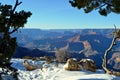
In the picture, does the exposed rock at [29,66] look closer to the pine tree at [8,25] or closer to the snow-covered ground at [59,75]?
the snow-covered ground at [59,75]

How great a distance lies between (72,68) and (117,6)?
14.6 metres

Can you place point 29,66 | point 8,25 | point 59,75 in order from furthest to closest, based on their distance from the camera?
point 29,66
point 59,75
point 8,25

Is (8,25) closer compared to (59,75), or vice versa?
(8,25)

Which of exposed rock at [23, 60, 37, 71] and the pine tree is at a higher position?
the pine tree

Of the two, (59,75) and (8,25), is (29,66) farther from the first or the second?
(8,25)

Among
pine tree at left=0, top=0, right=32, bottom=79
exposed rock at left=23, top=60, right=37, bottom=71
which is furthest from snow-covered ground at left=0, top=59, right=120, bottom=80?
pine tree at left=0, top=0, right=32, bottom=79

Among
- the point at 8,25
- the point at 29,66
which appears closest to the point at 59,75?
the point at 29,66

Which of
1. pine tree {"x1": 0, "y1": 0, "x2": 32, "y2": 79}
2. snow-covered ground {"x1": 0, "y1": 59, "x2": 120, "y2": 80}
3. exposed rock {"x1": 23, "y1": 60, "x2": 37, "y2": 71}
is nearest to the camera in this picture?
pine tree {"x1": 0, "y1": 0, "x2": 32, "y2": 79}

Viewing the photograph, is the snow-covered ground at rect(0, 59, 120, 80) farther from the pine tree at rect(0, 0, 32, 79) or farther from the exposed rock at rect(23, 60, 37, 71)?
the pine tree at rect(0, 0, 32, 79)

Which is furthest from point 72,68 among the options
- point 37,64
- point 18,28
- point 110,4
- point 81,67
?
point 18,28

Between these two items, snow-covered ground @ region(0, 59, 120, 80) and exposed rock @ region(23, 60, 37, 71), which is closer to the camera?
snow-covered ground @ region(0, 59, 120, 80)

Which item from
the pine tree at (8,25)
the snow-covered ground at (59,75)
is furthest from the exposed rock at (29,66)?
the pine tree at (8,25)

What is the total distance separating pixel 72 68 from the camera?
3684cm

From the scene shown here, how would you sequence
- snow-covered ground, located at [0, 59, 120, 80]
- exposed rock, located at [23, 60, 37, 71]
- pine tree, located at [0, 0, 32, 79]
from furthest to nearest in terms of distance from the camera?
exposed rock, located at [23, 60, 37, 71] < snow-covered ground, located at [0, 59, 120, 80] < pine tree, located at [0, 0, 32, 79]
